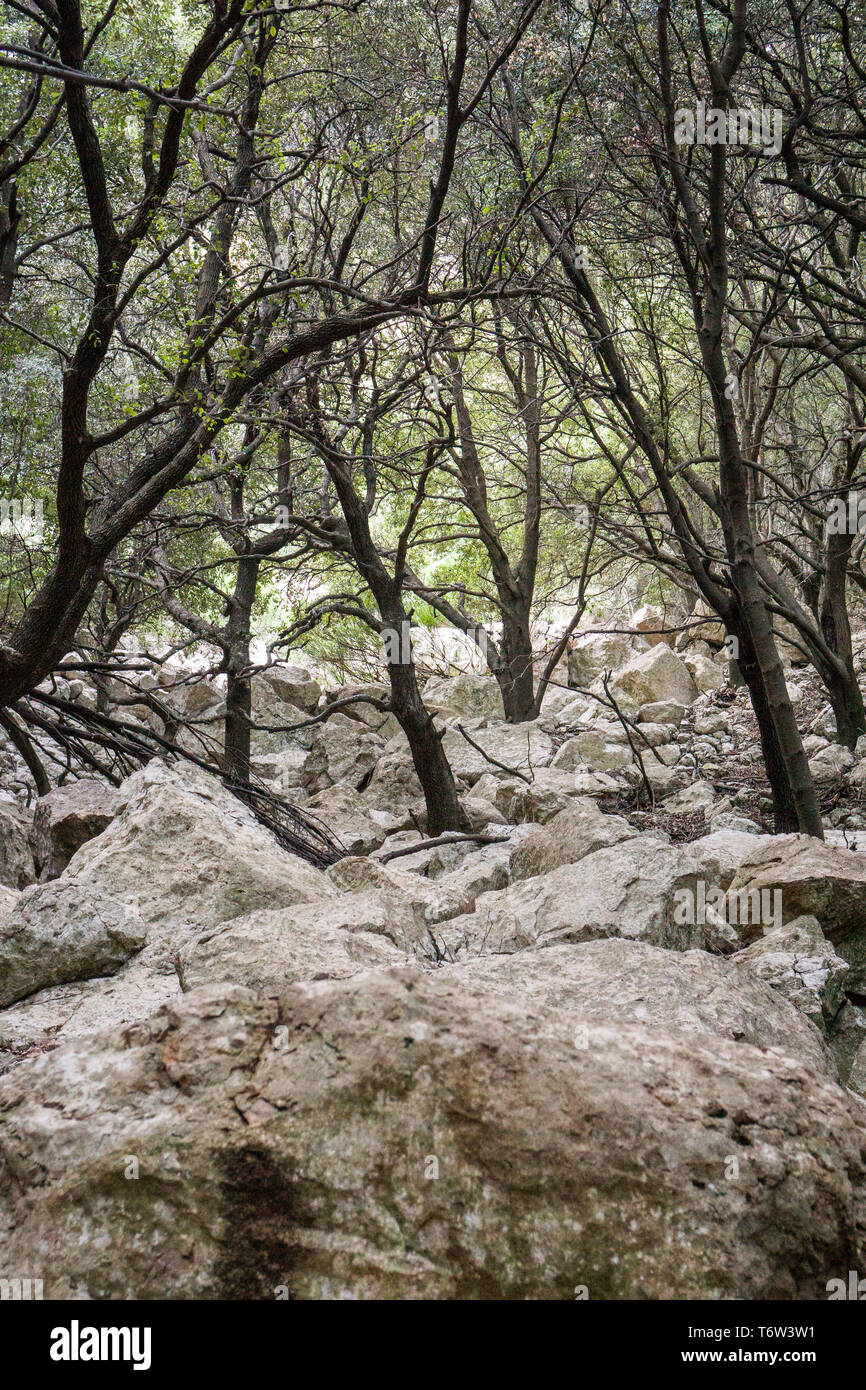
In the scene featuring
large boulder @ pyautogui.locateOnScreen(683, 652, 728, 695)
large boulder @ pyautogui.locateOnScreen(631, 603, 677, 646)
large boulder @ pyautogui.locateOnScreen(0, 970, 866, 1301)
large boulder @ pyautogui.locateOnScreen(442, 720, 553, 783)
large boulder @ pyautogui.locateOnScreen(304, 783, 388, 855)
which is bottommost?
large boulder @ pyautogui.locateOnScreen(0, 970, 866, 1301)

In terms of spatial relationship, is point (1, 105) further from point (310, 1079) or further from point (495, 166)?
point (310, 1079)

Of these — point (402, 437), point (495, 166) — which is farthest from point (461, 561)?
point (495, 166)

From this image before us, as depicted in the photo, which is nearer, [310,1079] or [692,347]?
[310,1079]

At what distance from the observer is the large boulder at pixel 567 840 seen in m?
4.79

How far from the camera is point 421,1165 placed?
1.56 metres

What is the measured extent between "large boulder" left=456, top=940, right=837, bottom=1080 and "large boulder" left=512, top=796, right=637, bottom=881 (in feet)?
6.48

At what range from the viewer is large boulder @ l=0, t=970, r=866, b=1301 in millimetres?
1479

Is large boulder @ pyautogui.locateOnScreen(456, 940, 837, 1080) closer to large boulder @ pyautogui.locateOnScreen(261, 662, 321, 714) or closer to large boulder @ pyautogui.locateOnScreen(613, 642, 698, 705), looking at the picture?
large boulder @ pyautogui.locateOnScreen(613, 642, 698, 705)

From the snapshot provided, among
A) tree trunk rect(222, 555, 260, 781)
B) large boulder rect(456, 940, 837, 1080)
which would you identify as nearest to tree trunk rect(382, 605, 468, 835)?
tree trunk rect(222, 555, 260, 781)

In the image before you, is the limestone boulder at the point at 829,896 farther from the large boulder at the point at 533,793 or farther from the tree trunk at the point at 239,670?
the tree trunk at the point at 239,670

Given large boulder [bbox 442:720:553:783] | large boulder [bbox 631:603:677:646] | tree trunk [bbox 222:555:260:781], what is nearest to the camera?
tree trunk [bbox 222:555:260:781]

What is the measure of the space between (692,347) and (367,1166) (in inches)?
454

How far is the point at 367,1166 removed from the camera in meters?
1.56

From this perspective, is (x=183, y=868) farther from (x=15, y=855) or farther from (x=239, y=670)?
(x=239, y=670)
